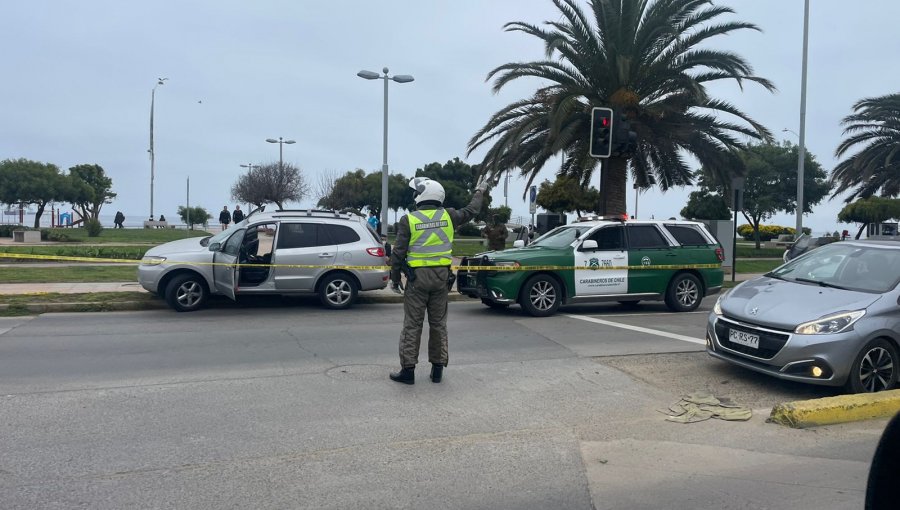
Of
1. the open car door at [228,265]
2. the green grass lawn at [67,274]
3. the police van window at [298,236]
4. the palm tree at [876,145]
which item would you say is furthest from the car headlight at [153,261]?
the palm tree at [876,145]

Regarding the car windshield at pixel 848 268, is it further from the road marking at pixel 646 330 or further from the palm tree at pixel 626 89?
the palm tree at pixel 626 89

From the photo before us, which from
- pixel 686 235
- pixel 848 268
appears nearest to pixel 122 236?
pixel 686 235

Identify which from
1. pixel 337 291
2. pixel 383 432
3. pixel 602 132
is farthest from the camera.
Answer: pixel 602 132

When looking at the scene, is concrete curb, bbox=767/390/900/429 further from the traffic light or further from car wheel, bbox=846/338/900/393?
the traffic light

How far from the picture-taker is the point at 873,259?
7.73 metres

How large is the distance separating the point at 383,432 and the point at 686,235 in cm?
906

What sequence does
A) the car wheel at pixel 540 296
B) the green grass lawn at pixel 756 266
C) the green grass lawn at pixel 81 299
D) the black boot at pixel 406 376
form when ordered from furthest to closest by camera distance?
the green grass lawn at pixel 756 266 < the car wheel at pixel 540 296 < the green grass lawn at pixel 81 299 < the black boot at pixel 406 376

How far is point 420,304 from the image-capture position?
7105 mm

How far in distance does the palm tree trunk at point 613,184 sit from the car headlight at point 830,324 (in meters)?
13.2

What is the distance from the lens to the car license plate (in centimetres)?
707

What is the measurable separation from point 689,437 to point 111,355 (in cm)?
629

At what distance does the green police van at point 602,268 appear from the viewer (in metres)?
11.9

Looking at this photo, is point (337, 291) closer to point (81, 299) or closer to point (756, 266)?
point (81, 299)

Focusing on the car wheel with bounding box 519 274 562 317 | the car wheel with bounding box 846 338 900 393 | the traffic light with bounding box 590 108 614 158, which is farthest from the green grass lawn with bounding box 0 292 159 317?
the car wheel with bounding box 846 338 900 393
